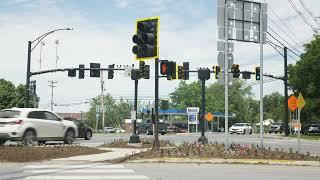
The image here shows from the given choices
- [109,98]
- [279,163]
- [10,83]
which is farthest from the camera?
[109,98]

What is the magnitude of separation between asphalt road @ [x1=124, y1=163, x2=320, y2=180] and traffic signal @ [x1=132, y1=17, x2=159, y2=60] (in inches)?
183

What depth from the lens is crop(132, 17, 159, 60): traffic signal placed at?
795 inches

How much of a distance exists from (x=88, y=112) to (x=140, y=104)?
2264 centimetres

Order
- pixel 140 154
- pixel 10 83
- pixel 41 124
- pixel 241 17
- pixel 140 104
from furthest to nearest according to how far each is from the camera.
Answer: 1. pixel 140 104
2. pixel 10 83
3. pixel 41 124
4. pixel 241 17
5. pixel 140 154

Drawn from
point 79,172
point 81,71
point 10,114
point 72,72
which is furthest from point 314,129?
point 79,172

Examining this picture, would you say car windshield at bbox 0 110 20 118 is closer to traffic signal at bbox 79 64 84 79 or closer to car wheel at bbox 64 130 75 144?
car wheel at bbox 64 130 75 144

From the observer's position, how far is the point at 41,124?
24188mm

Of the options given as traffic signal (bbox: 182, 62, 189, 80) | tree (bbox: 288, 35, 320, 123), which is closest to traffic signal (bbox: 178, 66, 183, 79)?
traffic signal (bbox: 182, 62, 189, 80)

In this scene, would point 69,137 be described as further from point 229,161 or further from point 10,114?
point 229,161

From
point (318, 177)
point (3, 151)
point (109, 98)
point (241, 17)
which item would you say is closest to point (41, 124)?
point (3, 151)

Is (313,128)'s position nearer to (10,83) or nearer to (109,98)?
(10,83)

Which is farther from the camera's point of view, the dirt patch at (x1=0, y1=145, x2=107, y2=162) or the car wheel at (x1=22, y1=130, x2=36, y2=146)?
the car wheel at (x1=22, y1=130, x2=36, y2=146)

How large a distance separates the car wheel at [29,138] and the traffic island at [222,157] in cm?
592

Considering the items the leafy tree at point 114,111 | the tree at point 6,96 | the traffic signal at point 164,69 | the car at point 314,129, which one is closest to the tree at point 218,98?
the leafy tree at point 114,111
